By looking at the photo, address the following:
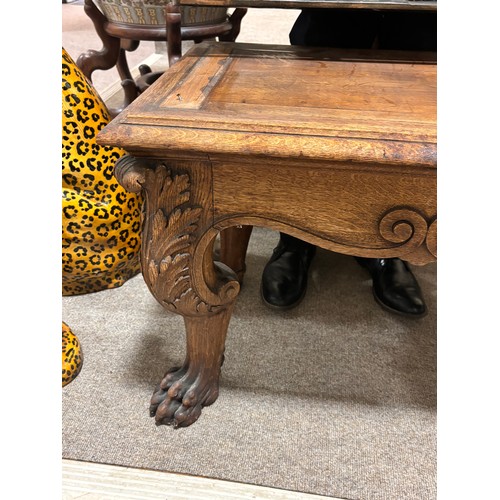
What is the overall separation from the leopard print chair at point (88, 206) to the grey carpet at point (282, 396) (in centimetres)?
6

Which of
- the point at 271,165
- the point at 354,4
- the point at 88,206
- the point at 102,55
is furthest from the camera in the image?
the point at 102,55

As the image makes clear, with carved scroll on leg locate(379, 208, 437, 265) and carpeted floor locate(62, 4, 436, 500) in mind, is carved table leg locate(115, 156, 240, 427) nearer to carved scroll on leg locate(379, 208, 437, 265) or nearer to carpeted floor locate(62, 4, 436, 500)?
carpeted floor locate(62, 4, 436, 500)

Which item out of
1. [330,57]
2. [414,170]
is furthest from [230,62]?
[414,170]

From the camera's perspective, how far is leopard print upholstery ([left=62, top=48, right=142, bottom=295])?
109 centimetres

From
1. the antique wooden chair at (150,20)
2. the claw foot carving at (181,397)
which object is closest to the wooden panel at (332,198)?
the claw foot carving at (181,397)

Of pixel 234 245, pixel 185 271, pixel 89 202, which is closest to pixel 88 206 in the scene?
pixel 89 202

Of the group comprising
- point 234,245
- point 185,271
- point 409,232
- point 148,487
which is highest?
point 409,232

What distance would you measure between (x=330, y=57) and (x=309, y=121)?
0.35 metres

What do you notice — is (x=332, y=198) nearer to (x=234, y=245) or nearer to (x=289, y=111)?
(x=289, y=111)

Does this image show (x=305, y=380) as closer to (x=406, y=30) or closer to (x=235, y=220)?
(x=235, y=220)

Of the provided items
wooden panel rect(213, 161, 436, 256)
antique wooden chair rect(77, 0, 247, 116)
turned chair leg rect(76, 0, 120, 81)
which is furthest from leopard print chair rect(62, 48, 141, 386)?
turned chair leg rect(76, 0, 120, 81)

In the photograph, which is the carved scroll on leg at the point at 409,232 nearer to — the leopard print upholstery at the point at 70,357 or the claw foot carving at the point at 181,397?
the claw foot carving at the point at 181,397

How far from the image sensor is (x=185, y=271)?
0.80 meters

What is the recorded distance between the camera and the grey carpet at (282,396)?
85cm
